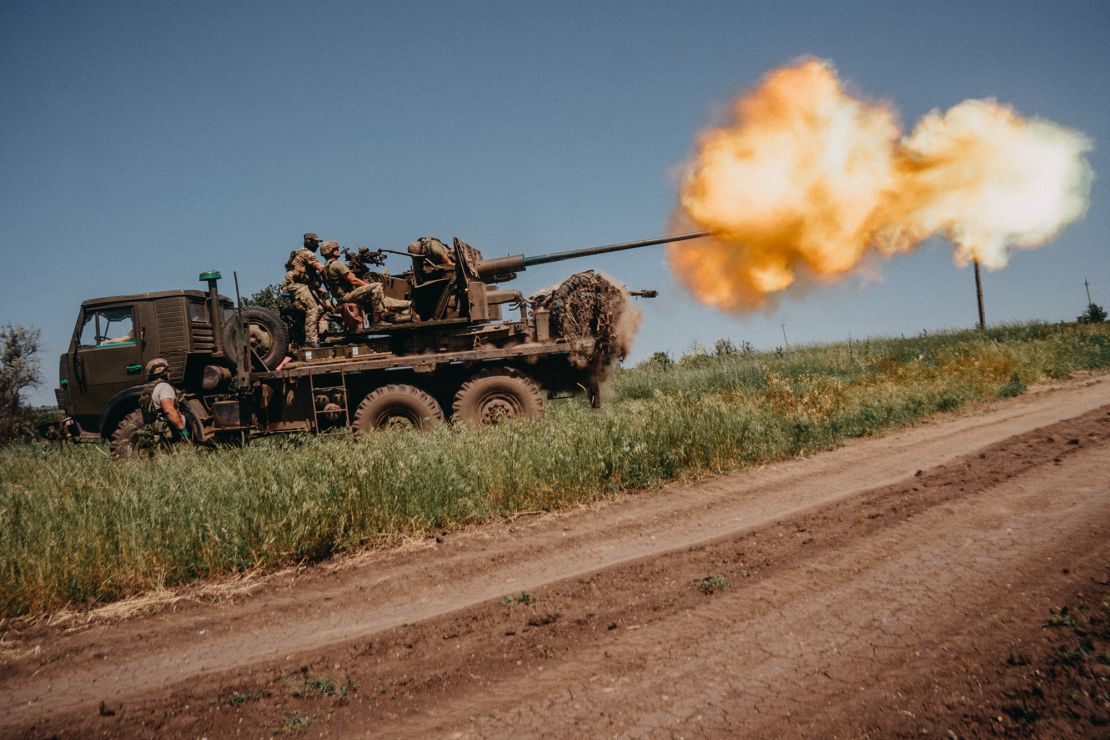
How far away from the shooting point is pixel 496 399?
464 inches

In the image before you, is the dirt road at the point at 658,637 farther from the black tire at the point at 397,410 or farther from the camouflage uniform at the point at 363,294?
the camouflage uniform at the point at 363,294

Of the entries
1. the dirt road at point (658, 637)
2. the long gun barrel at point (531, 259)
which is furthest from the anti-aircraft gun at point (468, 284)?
the dirt road at point (658, 637)

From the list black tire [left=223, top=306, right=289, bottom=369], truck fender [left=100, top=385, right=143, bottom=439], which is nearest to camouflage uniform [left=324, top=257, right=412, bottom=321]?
black tire [left=223, top=306, right=289, bottom=369]

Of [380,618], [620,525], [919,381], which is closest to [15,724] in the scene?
[380,618]

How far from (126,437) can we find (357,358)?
3952 mm

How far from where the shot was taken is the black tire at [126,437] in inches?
420

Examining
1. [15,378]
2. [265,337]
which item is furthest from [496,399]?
[15,378]

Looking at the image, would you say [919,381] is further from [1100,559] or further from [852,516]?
[1100,559]

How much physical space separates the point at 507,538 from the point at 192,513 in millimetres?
2926

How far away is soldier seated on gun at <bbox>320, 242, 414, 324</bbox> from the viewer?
12172mm

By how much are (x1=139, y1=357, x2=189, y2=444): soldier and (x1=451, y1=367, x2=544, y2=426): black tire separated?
4.31 m

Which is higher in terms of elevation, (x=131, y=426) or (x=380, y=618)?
(x=131, y=426)

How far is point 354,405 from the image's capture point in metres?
12.3

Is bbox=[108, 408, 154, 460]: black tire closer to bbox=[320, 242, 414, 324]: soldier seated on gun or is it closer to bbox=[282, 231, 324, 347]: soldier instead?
bbox=[282, 231, 324, 347]: soldier
